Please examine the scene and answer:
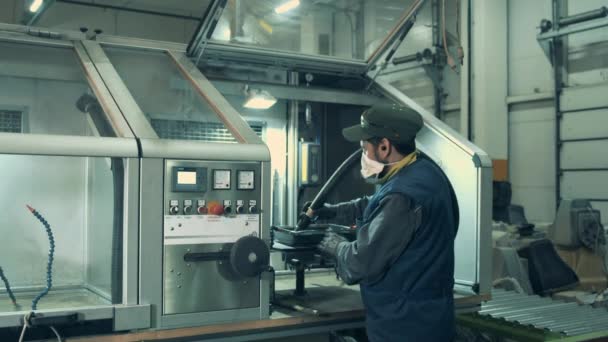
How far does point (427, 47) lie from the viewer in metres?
7.23

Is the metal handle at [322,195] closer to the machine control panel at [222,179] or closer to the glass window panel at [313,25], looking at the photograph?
the machine control panel at [222,179]

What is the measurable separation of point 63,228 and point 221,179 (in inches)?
26.9

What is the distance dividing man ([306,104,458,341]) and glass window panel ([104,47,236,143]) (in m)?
0.66

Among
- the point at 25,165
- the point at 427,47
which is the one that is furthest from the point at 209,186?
the point at 427,47

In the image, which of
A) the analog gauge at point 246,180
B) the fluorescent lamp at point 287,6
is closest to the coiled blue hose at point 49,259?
the analog gauge at point 246,180

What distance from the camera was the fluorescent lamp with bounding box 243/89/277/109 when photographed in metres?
2.88

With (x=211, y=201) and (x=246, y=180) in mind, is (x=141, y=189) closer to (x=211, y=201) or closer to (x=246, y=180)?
(x=211, y=201)

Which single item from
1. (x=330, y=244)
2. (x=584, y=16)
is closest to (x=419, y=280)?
(x=330, y=244)

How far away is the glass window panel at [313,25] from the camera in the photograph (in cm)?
272

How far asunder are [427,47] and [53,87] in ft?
18.2

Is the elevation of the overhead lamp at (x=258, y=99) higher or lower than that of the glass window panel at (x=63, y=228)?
higher

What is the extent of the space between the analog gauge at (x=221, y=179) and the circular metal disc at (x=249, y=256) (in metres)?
0.18

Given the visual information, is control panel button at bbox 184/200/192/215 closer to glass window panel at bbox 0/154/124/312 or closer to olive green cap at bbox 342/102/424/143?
glass window panel at bbox 0/154/124/312

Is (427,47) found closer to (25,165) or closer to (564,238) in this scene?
(564,238)
